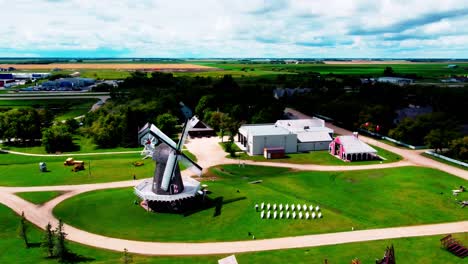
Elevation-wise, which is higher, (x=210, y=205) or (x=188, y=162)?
(x=188, y=162)

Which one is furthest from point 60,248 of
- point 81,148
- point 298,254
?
point 81,148

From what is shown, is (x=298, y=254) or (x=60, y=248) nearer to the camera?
(x=60, y=248)

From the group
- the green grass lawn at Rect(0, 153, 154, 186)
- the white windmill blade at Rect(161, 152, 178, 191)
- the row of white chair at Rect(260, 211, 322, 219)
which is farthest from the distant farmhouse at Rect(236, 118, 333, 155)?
the white windmill blade at Rect(161, 152, 178, 191)

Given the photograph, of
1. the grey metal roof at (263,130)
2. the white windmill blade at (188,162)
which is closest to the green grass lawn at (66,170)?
the white windmill blade at (188,162)

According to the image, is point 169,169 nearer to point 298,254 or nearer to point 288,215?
point 288,215

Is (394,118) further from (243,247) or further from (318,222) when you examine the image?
(243,247)

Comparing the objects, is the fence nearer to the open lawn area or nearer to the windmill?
the open lawn area
